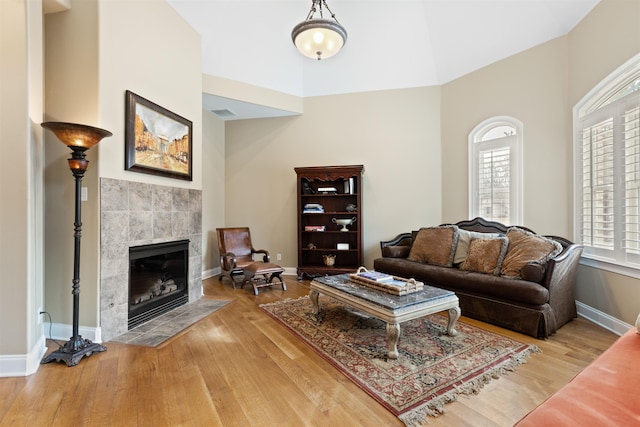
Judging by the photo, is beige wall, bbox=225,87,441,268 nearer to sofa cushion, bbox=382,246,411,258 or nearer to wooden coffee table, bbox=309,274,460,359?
sofa cushion, bbox=382,246,411,258

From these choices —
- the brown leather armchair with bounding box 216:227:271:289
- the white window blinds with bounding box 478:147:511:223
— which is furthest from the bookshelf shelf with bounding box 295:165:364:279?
the white window blinds with bounding box 478:147:511:223

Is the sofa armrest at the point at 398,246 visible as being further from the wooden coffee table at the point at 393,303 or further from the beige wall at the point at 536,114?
the wooden coffee table at the point at 393,303

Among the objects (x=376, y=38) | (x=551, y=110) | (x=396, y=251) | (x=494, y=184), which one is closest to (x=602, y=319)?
(x=494, y=184)

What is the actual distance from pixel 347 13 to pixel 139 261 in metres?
4.52

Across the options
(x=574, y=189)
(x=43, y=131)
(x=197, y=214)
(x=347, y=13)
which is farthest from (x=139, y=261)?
(x=574, y=189)

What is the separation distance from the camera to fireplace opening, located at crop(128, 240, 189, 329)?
3182mm

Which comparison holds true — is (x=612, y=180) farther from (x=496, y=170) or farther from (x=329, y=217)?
(x=329, y=217)

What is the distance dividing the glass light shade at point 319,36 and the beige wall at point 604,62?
8.73 ft

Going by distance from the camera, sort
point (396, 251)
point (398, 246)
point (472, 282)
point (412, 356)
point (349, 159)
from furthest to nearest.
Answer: point (349, 159), point (398, 246), point (396, 251), point (472, 282), point (412, 356)

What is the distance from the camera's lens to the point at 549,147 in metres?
3.86

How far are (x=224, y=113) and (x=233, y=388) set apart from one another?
4.94m

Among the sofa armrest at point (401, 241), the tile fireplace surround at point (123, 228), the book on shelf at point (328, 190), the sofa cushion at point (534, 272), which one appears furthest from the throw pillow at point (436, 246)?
the tile fireplace surround at point (123, 228)

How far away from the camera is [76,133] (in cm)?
234

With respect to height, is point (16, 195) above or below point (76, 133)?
below
